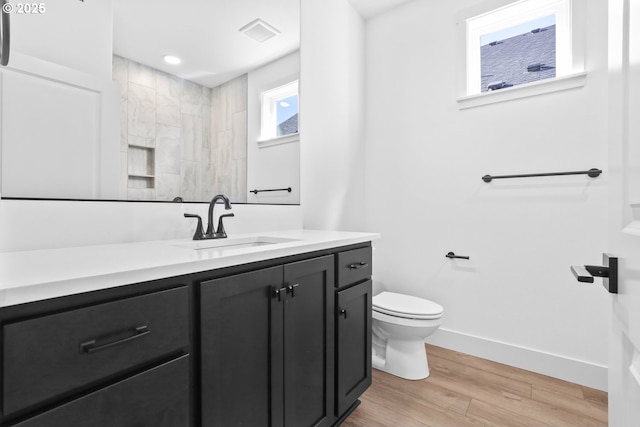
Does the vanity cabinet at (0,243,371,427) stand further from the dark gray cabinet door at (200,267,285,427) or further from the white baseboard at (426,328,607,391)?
the white baseboard at (426,328,607,391)

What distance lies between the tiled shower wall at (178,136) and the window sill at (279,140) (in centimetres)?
16

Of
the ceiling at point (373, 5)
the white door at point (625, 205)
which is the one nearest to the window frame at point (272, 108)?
the ceiling at point (373, 5)

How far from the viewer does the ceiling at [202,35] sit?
1.22 m

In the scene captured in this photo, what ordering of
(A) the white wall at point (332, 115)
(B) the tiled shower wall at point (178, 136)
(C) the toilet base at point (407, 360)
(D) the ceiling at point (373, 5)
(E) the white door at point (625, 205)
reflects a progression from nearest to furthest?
(E) the white door at point (625, 205) → (B) the tiled shower wall at point (178, 136) → (C) the toilet base at point (407, 360) → (A) the white wall at point (332, 115) → (D) the ceiling at point (373, 5)

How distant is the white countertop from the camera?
0.56 m

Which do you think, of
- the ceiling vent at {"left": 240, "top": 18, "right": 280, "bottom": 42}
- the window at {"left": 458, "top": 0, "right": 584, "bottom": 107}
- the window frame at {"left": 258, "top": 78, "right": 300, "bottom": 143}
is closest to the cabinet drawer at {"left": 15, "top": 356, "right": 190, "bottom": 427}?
the window frame at {"left": 258, "top": 78, "right": 300, "bottom": 143}

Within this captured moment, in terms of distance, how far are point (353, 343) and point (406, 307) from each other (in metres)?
0.58

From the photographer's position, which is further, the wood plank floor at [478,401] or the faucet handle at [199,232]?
the wood plank floor at [478,401]

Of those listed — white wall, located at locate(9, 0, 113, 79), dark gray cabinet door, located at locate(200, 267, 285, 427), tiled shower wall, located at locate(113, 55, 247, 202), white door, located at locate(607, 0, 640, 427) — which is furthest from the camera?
tiled shower wall, located at locate(113, 55, 247, 202)

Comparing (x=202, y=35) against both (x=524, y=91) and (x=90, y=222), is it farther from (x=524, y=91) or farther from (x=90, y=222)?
(x=524, y=91)

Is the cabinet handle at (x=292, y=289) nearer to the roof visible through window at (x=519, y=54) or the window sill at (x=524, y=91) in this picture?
the window sill at (x=524, y=91)

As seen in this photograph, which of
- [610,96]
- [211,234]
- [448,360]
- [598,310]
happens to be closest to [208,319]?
[211,234]

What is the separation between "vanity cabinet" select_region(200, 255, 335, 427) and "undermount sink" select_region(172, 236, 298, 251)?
306mm

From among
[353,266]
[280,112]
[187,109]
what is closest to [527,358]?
[353,266]
